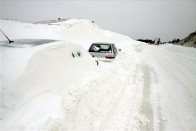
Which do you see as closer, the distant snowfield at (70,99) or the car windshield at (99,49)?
the distant snowfield at (70,99)

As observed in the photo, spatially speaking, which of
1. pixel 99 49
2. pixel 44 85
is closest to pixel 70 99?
pixel 44 85

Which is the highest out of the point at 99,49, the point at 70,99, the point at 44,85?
the point at 44,85

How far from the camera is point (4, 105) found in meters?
4.23

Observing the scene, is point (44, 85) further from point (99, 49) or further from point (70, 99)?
point (99, 49)

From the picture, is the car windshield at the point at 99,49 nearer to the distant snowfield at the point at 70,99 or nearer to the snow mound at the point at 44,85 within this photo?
the distant snowfield at the point at 70,99

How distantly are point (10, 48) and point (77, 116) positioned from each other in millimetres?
2452

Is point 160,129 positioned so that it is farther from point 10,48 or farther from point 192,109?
point 10,48

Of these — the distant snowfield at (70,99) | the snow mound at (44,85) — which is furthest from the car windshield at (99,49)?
the snow mound at (44,85)

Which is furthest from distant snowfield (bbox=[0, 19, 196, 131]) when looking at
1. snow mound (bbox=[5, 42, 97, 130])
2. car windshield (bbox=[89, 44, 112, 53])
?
car windshield (bbox=[89, 44, 112, 53])

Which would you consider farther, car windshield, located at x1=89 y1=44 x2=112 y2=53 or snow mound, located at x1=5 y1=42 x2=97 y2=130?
car windshield, located at x1=89 y1=44 x2=112 y2=53

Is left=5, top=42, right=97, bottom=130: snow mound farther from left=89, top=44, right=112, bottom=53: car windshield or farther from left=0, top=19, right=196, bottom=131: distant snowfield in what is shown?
left=89, top=44, right=112, bottom=53: car windshield

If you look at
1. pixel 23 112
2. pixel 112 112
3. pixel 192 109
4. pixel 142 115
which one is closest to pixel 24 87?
pixel 23 112

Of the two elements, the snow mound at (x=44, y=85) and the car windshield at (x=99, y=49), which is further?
the car windshield at (x=99, y=49)

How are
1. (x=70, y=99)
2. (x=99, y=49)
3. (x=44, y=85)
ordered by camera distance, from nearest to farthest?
(x=44, y=85), (x=70, y=99), (x=99, y=49)
